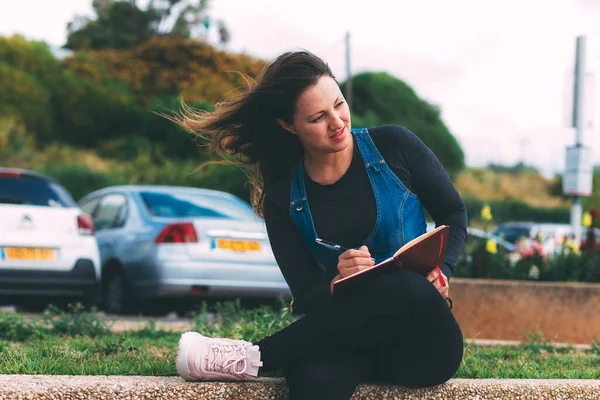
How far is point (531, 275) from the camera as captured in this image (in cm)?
809

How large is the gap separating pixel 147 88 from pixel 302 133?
1426 inches

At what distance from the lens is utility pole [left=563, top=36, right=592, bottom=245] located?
425 inches

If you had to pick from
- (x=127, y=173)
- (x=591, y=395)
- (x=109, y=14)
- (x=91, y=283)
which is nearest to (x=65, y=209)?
(x=91, y=283)

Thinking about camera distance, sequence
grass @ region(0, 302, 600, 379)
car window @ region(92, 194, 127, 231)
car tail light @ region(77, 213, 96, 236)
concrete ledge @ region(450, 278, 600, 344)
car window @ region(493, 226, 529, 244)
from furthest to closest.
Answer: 1. car window @ region(493, 226, 529, 244)
2. car window @ region(92, 194, 127, 231)
3. car tail light @ region(77, 213, 96, 236)
4. concrete ledge @ region(450, 278, 600, 344)
5. grass @ region(0, 302, 600, 379)

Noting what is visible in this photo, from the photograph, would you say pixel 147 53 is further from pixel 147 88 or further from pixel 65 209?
pixel 65 209

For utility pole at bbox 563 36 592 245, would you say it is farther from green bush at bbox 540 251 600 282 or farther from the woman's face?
the woman's face

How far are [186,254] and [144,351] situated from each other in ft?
14.3

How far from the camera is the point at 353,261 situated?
3.26 metres

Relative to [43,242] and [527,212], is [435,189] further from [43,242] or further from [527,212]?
A: [527,212]

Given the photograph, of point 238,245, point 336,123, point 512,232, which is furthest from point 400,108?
point 336,123

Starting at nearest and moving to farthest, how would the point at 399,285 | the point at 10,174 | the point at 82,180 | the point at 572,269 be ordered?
the point at 399,285 < the point at 572,269 < the point at 10,174 < the point at 82,180

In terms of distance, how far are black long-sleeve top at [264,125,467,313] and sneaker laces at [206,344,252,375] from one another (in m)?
0.29

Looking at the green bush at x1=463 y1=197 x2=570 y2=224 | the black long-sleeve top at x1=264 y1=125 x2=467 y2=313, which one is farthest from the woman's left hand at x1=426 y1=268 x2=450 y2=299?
the green bush at x1=463 y1=197 x2=570 y2=224

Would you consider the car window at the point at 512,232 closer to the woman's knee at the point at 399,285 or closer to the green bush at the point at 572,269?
the green bush at the point at 572,269
